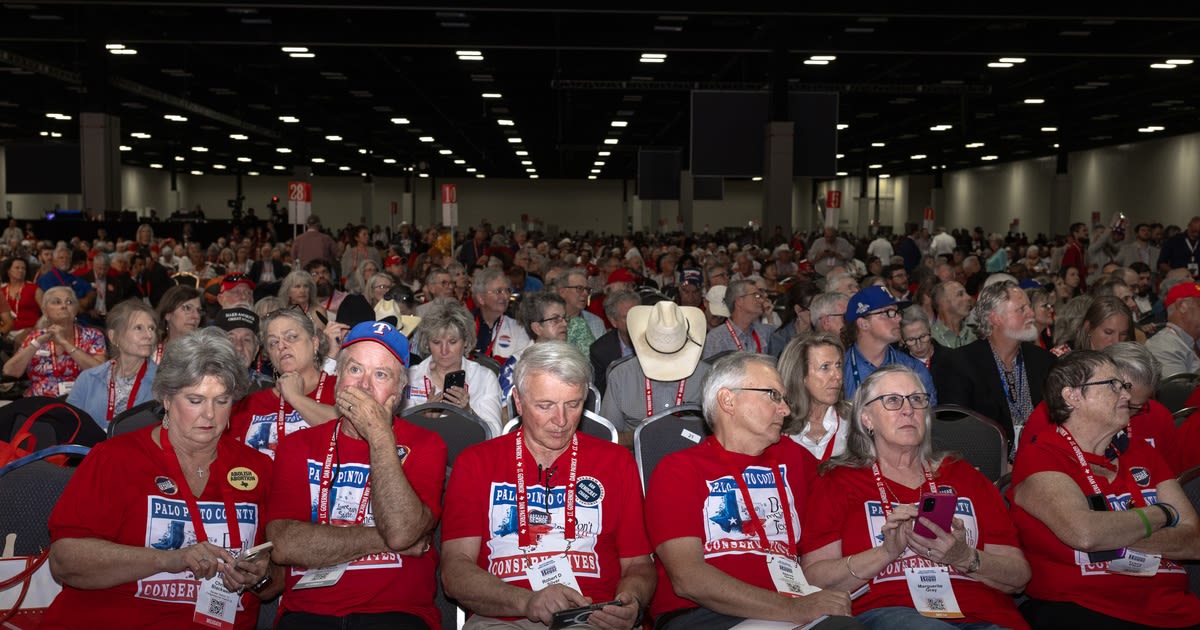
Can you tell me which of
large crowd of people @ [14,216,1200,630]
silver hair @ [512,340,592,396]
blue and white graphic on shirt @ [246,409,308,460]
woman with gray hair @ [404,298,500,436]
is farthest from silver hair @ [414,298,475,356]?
silver hair @ [512,340,592,396]

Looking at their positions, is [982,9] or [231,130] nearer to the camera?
[982,9]

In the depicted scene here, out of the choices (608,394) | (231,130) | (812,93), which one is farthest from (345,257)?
(231,130)

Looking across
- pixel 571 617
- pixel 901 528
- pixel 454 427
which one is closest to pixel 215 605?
pixel 571 617

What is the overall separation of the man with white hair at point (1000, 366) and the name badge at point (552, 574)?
9.58 ft

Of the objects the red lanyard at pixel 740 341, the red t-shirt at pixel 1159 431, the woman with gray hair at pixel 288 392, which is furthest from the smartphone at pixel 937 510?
the red lanyard at pixel 740 341

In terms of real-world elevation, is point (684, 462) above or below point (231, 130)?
below

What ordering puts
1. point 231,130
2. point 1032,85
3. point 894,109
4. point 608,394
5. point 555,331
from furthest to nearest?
point 231,130 → point 894,109 → point 1032,85 → point 555,331 → point 608,394

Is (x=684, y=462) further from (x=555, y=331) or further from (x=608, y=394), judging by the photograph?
(x=555, y=331)

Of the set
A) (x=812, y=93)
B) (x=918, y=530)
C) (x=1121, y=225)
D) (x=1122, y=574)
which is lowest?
(x=1122, y=574)

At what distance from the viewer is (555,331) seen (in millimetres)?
6676

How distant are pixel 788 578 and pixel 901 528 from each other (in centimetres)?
39

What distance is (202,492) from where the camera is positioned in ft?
10.5

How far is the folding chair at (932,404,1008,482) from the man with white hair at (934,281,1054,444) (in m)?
1.00

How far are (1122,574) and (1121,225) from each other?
1287 cm
